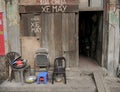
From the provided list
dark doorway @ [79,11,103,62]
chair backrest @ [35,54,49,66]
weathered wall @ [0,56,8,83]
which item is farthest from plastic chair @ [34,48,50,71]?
dark doorway @ [79,11,103,62]

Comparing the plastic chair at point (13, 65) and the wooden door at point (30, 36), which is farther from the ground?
the wooden door at point (30, 36)

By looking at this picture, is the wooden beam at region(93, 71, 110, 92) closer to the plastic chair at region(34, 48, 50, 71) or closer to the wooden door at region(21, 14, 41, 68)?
the plastic chair at region(34, 48, 50, 71)

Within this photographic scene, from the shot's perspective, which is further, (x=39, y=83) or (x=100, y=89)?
(x=39, y=83)

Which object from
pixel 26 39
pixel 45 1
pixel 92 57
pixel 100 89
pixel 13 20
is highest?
pixel 45 1

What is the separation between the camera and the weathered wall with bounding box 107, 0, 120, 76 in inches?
285

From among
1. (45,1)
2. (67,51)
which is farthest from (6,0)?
(67,51)

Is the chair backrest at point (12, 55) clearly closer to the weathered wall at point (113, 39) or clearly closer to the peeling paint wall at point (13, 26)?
the peeling paint wall at point (13, 26)

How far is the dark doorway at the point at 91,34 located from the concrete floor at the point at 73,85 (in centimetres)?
98

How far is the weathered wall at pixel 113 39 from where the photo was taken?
23.8 feet

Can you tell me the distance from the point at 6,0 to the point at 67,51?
8.82ft

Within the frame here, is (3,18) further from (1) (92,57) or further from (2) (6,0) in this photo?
(1) (92,57)

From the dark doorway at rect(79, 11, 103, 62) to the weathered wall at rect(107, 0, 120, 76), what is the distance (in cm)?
50

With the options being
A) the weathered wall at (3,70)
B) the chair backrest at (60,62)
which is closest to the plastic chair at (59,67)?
the chair backrest at (60,62)

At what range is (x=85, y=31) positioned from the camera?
33.8ft
